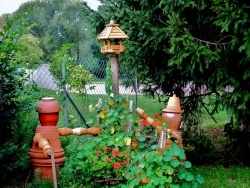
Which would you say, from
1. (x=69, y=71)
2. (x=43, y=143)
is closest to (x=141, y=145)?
(x=43, y=143)

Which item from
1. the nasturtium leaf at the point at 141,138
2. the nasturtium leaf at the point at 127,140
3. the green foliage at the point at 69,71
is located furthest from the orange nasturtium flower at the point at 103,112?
the green foliage at the point at 69,71

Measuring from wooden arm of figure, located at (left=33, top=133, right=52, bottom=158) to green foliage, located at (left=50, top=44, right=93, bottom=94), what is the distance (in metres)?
1.65

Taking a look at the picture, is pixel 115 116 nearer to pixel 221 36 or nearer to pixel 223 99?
pixel 223 99

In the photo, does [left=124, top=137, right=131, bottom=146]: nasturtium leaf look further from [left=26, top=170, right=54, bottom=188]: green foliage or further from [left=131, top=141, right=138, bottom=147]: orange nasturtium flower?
[left=26, top=170, right=54, bottom=188]: green foliage

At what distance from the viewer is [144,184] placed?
150 inches

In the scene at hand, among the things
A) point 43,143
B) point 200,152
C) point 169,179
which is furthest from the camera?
point 200,152

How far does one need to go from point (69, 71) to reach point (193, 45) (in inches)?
113

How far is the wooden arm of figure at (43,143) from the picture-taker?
13.5ft

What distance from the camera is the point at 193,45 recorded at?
16.0 feet

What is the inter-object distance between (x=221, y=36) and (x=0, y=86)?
113 inches

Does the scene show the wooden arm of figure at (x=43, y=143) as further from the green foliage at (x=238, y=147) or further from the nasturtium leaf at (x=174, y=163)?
the green foliage at (x=238, y=147)

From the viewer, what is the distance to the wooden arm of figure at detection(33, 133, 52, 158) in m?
4.11

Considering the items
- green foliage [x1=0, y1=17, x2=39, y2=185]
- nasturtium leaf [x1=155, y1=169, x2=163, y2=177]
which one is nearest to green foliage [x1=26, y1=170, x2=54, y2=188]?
green foliage [x1=0, y1=17, x2=39, y2=185]

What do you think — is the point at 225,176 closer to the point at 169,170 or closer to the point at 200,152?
the point at 200,152
